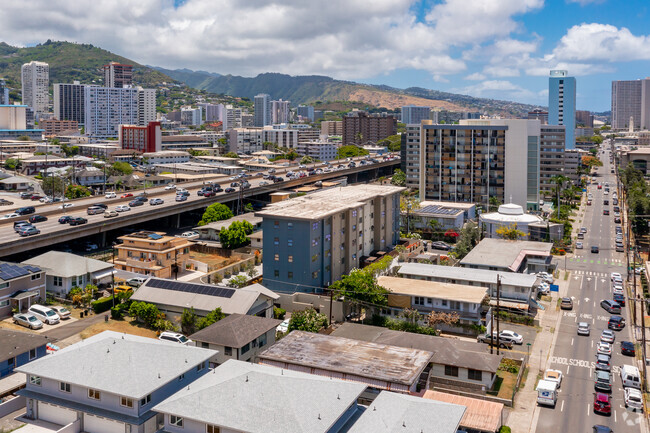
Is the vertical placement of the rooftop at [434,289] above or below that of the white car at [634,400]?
above

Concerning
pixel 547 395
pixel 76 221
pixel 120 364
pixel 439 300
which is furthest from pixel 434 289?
pixel 76 221

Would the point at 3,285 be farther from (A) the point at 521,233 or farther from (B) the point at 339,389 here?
(A) the point at 521,233

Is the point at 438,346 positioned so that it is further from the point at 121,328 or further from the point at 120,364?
the point at 121,328

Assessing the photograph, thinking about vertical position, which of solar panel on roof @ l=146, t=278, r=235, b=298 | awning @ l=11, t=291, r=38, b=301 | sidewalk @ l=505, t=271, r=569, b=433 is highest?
solar panel on roof @ l=146, t=278, r=235, b=298

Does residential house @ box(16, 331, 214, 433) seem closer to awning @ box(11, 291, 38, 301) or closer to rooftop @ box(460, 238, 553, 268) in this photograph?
awning @ box(11, 291, 38, 301)

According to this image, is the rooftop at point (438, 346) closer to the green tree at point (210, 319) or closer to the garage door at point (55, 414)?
the green tree at point (210, 319)

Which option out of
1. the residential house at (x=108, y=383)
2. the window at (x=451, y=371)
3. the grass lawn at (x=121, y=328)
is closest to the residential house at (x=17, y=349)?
the residential house at (x=108, y=383)

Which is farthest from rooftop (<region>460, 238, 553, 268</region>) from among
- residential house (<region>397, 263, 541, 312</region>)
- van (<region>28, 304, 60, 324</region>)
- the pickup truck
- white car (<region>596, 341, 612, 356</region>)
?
van (<region>28, 304, 60, 324</region>)
